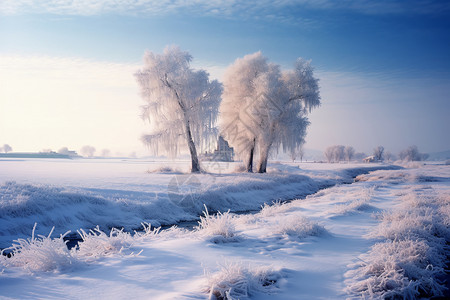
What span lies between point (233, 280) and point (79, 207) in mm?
8187

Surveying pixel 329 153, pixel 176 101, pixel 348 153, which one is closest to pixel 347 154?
pixel 348 153

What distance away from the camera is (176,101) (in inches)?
875

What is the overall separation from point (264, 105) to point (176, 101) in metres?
7.25

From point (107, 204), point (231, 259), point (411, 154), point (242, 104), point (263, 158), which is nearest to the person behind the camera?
point (231, 259)

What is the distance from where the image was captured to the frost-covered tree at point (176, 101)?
853 inches

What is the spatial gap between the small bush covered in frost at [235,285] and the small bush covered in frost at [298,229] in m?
2.47

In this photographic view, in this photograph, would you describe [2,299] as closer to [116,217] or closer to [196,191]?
[116,217]

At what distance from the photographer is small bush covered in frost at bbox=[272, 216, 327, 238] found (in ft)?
18.5

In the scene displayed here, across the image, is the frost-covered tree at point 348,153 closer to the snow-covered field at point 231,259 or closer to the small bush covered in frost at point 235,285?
the snow-covered field at point 231,259

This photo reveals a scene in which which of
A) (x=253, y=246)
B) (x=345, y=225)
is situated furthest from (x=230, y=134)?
(x=253, y=246)

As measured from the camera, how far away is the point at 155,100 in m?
22.0

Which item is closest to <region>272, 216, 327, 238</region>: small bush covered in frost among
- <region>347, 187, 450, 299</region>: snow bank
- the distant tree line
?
<region>347, 187, 450, 299</region>: snow bank

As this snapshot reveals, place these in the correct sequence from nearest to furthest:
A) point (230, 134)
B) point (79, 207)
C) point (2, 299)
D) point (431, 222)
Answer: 1. point (2, 299)
2. point (431, 222)
3. point (79, 207)
4. point (230, 134)

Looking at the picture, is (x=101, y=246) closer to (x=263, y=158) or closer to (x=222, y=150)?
(x=263, y=158)
